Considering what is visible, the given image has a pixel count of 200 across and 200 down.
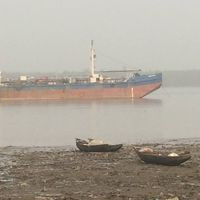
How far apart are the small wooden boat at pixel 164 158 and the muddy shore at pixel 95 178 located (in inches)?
7.1

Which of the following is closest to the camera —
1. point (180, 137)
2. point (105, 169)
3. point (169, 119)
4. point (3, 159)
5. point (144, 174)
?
point (144, 174)

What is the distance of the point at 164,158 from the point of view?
15445 mm

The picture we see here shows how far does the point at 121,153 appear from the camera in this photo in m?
19.0

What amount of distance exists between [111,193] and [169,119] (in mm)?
28468

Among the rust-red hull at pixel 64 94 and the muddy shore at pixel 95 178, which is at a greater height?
the muddy shore at pixel 95 178

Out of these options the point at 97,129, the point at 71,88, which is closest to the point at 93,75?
the point at 71,88

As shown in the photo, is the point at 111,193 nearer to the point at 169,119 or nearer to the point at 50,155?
the point at 50,155

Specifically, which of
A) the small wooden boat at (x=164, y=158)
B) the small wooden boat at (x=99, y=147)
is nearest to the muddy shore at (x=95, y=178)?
the small wooden boat at (x=164, y=158)

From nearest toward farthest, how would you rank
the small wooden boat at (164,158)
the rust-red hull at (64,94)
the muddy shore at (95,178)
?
the muddy shore at (95,178), the small wooden boat at (164,158), the rust-red hull at (64,94)

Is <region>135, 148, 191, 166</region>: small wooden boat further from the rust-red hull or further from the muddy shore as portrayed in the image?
the rust-red hull

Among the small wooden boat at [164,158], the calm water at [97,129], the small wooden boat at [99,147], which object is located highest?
the small wooden boat at [164,158]

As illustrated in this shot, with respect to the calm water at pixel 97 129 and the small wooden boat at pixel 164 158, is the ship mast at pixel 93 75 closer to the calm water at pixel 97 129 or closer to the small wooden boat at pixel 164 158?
the calm water at pixel 97 129

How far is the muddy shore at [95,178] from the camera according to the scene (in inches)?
451

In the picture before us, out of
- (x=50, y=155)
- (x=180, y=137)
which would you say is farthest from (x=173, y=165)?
(x=180, y=137)
